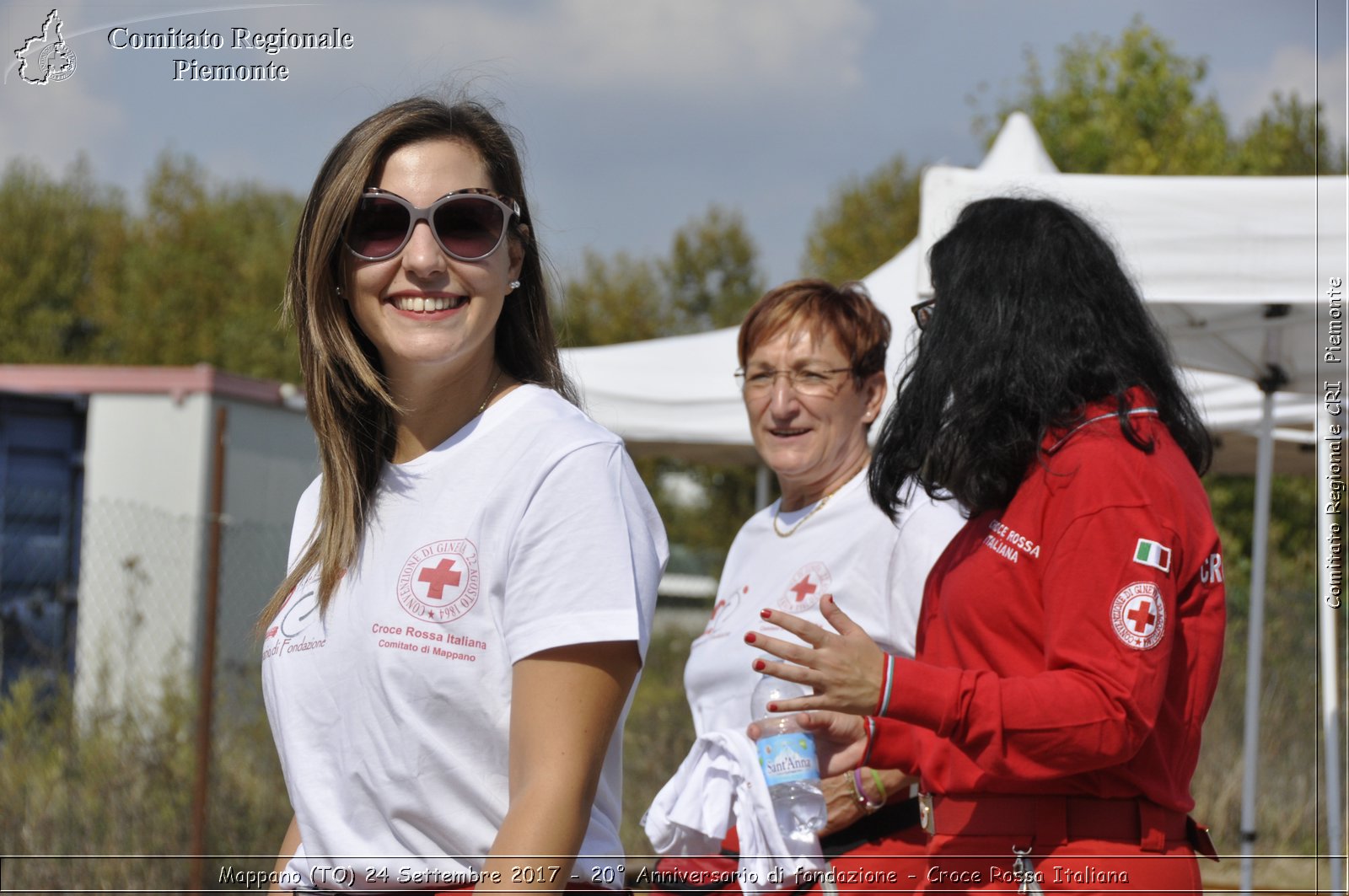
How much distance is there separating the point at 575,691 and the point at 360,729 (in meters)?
0.32

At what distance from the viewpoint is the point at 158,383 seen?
9961 millimetres

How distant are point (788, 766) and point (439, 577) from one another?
104 cm

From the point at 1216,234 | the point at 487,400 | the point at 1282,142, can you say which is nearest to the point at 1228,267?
the point at 1216,234

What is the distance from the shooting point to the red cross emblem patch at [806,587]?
10.0 ft

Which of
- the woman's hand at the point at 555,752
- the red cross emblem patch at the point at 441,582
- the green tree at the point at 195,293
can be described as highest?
the green tree at the point at 195,293

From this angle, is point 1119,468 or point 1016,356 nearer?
point 1119,468

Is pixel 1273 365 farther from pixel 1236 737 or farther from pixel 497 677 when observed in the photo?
pixel 1236 737

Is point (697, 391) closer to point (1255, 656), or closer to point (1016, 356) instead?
point (1255, 656)

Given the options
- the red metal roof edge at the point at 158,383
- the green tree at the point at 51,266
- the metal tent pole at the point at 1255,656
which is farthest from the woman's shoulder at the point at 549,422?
the green tree at the point at 51,266

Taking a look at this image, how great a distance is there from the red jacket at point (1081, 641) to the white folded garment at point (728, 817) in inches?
18.7

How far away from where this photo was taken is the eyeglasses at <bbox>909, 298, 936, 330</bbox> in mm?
2531

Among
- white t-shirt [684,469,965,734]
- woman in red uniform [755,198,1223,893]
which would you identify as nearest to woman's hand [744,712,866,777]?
woman in red uniform [755,198,1223,893]

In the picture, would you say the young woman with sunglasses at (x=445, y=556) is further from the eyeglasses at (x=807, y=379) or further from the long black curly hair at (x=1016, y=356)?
the eyeglasses at (x=807, y=379)

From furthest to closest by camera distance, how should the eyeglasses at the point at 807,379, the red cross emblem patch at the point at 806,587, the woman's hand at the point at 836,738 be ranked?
the eyeglasses at the point at 807,379, the red cross emblem patch at the point at 806,587, the woman's hand at the point at 836,738
